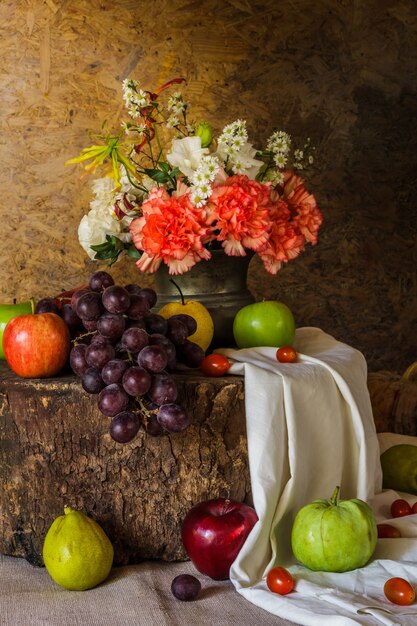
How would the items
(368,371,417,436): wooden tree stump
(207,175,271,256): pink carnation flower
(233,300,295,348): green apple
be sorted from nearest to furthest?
1. (207,175,271,256): pink carnation flower
2. (233,300,295,348): green apple
3. (368,371,417,436): wooden tree stump

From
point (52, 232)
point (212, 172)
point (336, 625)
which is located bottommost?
point (336, 625)

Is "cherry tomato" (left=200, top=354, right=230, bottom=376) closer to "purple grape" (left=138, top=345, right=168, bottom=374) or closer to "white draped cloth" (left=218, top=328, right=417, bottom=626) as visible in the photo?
"white draped cloth" (left=218, top=328, right=417, bottom=626)

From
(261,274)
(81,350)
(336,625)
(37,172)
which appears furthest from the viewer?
(261,274)

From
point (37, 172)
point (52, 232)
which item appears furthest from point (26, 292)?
point (37, 172)

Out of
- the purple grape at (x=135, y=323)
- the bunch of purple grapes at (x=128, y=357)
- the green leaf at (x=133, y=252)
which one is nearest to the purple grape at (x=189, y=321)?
the bunch of purple grapes at (x=128, y=357)

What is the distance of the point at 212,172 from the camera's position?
2.11 meters

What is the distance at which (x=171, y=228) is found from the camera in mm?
2092

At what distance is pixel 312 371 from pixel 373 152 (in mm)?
1489

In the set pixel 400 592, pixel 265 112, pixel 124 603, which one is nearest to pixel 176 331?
pixel 124 603

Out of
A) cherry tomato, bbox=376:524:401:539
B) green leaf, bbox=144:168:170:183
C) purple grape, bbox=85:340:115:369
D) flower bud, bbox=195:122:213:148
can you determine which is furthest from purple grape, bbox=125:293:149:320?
cherry tomato, bbox=376:524:401:539

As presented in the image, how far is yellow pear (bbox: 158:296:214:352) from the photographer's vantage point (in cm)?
218

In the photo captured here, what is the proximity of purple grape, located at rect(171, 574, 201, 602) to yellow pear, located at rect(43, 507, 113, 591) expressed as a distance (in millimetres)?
178

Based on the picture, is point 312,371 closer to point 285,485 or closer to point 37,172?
point 285,485

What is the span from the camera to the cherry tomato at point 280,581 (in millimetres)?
1744
